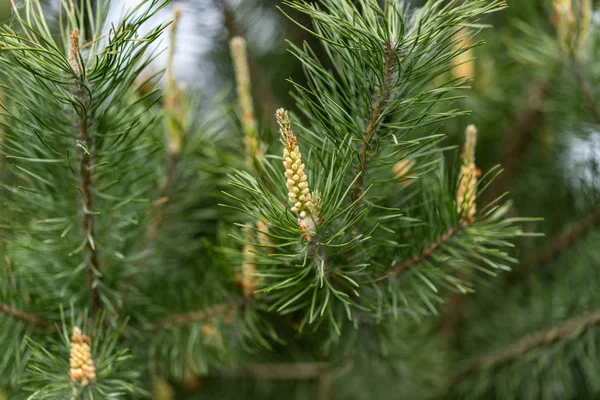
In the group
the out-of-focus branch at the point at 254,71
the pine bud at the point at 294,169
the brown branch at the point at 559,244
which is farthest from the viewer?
the out-of-focus branch at the point at 254,71

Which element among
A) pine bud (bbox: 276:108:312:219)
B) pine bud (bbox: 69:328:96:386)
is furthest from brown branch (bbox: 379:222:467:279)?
pine bud (bbox: 69:328:96:386)

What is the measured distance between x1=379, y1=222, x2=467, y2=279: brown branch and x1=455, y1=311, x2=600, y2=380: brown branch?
23 cm

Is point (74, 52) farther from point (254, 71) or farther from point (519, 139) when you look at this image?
point (519, 139)

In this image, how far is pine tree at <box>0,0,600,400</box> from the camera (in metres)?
0.38

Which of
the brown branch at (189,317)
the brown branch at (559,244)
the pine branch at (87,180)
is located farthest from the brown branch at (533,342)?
the pine branch at (87,180)

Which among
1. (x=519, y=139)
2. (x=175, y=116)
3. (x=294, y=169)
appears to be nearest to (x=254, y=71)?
(x=175, y=116)

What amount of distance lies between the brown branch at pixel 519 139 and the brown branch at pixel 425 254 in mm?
336

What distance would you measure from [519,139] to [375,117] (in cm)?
45

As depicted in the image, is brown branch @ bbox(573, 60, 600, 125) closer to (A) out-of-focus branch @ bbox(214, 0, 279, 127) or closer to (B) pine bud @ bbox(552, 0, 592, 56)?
(B) pine bud @ bbox(552, 0, 592, 56)

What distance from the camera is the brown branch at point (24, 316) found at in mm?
459

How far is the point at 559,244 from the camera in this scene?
0.69 m

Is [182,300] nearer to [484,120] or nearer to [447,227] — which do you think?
[447,227]

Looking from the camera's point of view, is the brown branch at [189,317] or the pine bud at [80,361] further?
the brown branch at [189,317]

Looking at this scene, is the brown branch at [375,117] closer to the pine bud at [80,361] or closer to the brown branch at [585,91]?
the pine bud at [80,361]
